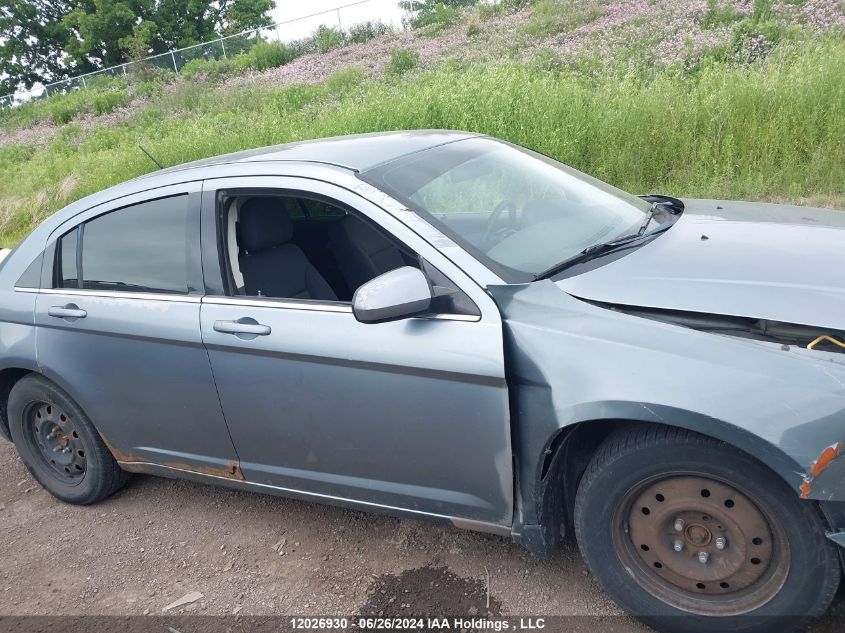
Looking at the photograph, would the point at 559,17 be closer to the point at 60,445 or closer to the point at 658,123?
the point at 658,123

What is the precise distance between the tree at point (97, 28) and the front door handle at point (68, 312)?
3772cm

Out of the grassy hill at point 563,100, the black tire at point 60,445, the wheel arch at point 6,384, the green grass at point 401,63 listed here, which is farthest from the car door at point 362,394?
the green grass at point 401,63

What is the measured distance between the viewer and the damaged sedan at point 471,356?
86.3 inches

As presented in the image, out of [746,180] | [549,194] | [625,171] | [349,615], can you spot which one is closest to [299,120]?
[625,171]

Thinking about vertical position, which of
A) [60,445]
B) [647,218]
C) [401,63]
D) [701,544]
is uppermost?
[647,218]

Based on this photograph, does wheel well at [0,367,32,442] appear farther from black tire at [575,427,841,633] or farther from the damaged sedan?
black tire at [575,427,841,633]

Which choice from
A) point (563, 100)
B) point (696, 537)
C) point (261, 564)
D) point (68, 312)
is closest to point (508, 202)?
point (696, 537)

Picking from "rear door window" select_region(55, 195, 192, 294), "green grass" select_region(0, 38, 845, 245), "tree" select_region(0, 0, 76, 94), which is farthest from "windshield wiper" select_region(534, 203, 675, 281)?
"tree" select_region(0, 0, 76, 94)

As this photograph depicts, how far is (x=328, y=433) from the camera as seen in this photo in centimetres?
288

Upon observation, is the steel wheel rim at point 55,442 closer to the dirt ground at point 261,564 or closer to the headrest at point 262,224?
the dirt ground at point 261,564

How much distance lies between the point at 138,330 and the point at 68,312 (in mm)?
517

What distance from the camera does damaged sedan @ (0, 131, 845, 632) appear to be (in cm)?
219

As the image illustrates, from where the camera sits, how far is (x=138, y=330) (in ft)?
10.8

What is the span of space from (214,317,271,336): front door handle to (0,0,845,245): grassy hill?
5.05 m
